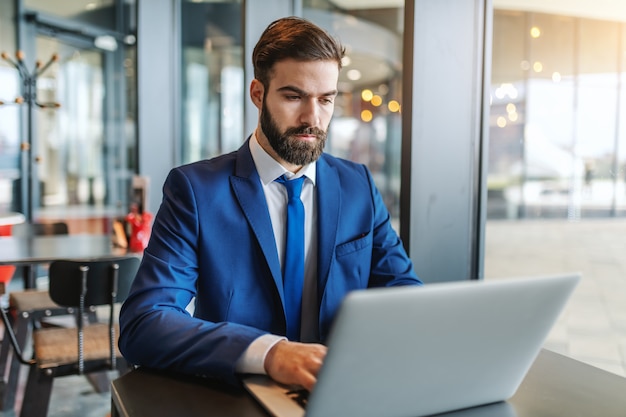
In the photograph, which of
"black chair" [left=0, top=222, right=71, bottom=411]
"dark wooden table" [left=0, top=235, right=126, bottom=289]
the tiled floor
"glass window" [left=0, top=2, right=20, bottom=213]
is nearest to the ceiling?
the tiled floor

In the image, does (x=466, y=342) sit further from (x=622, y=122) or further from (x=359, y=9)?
(x=359, y=9)

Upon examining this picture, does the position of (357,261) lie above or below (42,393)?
above

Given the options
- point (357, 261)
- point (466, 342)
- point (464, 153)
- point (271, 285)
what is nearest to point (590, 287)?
point (464, 153)

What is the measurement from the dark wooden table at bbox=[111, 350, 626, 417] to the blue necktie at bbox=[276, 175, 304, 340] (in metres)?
0.33

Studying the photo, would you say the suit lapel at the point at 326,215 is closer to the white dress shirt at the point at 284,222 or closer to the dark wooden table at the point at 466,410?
the white dress shirt at the point at 284,222

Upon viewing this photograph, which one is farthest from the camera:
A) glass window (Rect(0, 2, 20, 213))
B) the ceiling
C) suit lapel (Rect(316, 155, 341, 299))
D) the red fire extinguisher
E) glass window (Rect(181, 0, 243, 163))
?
glass window (Rect(181, 0, 243, 163))

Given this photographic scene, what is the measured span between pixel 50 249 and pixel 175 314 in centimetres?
245

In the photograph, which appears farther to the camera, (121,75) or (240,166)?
(121,75)

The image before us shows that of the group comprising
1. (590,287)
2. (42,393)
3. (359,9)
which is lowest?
(42,393)

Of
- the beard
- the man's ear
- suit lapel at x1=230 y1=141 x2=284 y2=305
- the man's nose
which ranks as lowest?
suit lapel at x1=230 y1=141 x2=284 y2=305

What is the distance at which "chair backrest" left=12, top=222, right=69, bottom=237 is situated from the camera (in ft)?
13.5

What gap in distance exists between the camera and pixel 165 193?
4.37ft

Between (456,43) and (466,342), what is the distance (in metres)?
1.73

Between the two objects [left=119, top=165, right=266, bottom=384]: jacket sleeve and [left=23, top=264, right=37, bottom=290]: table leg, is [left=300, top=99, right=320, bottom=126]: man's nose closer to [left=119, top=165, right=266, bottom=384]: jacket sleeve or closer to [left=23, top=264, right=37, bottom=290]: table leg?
[left=119, top=165, right=266, bottom=384]: jacket sleeve
